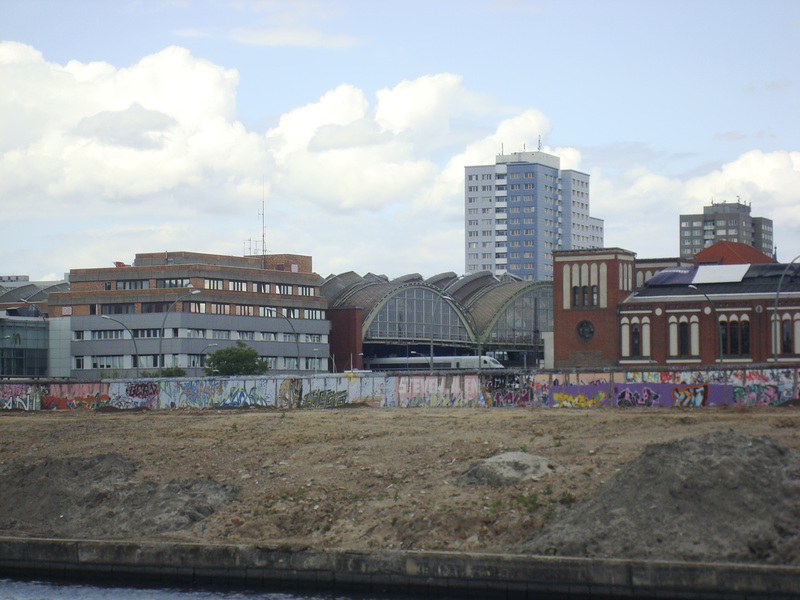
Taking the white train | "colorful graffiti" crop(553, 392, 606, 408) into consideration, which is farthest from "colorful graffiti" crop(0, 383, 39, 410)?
the white train

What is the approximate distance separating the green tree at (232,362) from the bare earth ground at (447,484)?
71.0m

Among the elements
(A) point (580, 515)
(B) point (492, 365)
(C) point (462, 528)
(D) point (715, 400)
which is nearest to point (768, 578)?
(A) point (580, 515)

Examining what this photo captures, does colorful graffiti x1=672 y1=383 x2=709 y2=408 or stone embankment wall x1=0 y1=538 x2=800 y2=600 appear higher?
colorful graffiti x1=672 y1=383 x2=709 y2=408

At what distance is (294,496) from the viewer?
1254 inches

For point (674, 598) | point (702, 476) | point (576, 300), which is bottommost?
point (674, 598)

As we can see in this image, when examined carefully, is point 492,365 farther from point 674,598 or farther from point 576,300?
point 674,598

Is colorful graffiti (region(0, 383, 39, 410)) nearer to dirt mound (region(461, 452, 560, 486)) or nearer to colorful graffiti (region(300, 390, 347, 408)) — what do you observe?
colorful graffiti (region(300, 390, 347, 408))

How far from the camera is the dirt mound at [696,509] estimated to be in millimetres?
A: 24828

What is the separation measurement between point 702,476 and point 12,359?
110 m

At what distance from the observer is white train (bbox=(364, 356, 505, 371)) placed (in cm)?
13650

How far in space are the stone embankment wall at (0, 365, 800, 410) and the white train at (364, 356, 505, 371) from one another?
67135 mm

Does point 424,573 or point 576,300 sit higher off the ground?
point 576,300

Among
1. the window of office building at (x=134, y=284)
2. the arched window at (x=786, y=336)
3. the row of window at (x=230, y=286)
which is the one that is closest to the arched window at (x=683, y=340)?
the arched window at (x=786, y=336)

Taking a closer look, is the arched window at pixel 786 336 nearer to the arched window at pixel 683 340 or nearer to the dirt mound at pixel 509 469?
the arched window at pixel 683 340
